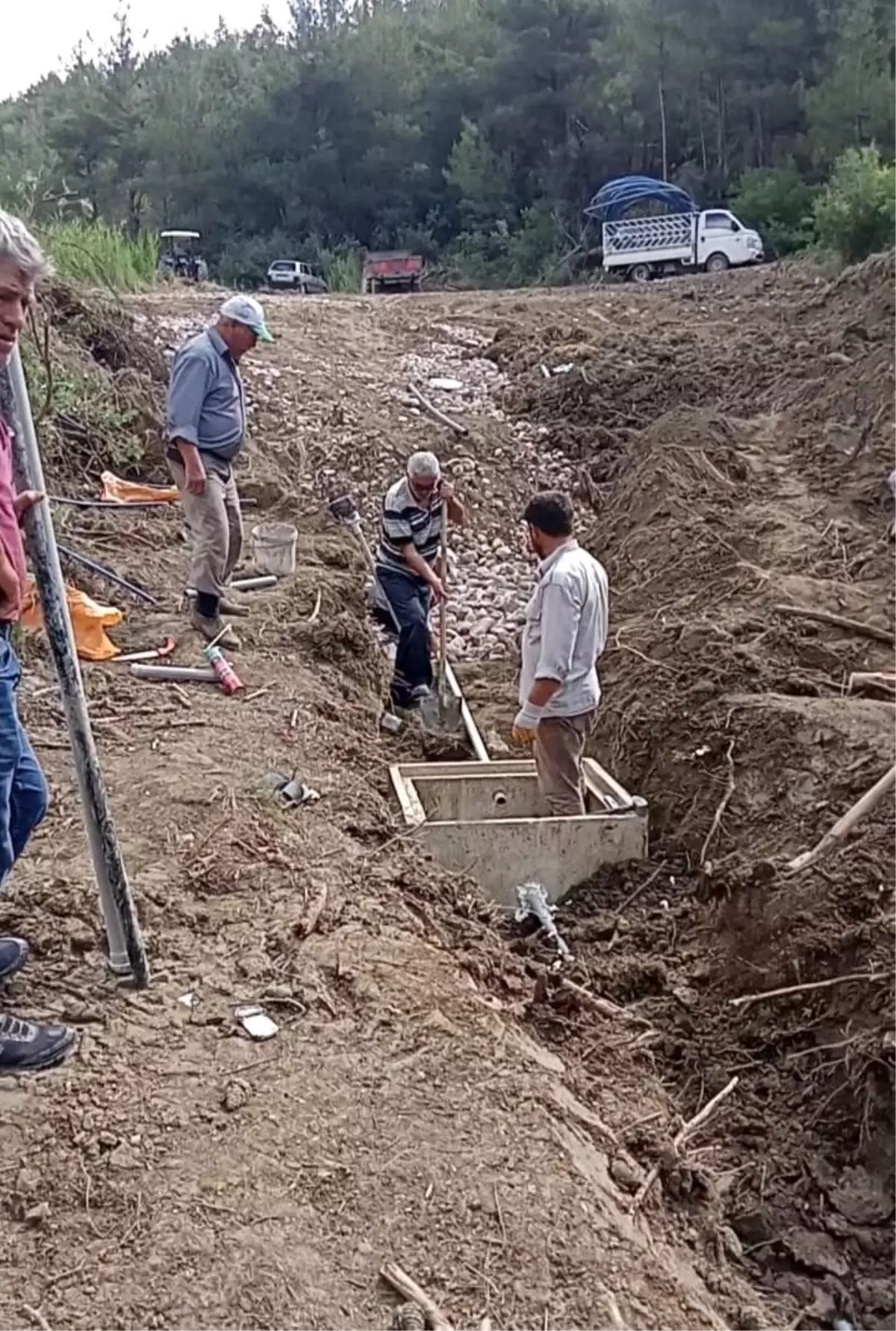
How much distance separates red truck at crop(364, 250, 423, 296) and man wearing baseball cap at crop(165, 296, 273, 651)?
916 inches

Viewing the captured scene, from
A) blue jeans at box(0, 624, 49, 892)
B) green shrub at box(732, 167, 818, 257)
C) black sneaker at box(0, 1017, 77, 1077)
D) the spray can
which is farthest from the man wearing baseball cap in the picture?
green shrub at box(732, 167, 818, 257)

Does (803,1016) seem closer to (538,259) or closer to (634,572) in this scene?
(634,572)

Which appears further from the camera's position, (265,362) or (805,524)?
(265,362)

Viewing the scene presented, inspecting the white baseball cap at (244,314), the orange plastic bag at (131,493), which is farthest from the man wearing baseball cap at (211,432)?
the orange plastic bag at (131,493)

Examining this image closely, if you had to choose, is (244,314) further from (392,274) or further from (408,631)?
(392,274)

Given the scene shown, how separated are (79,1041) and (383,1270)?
1.02m

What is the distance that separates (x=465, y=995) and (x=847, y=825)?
6.49ft

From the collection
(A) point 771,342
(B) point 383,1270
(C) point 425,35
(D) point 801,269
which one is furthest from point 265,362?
(C) point 425,35

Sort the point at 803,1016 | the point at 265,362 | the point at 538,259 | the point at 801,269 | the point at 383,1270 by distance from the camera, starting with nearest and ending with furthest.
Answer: the point at 383,1270 < the point at 803,1016 < the point at 265,362 < the point at 801,269 < the point at 538,259

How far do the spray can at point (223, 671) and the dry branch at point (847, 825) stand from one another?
2.78 metres

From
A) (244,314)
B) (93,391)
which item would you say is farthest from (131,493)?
(244,314)

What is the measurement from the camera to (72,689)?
10.4ft

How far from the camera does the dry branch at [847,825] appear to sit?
5191 millimetres

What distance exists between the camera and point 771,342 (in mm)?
15438
